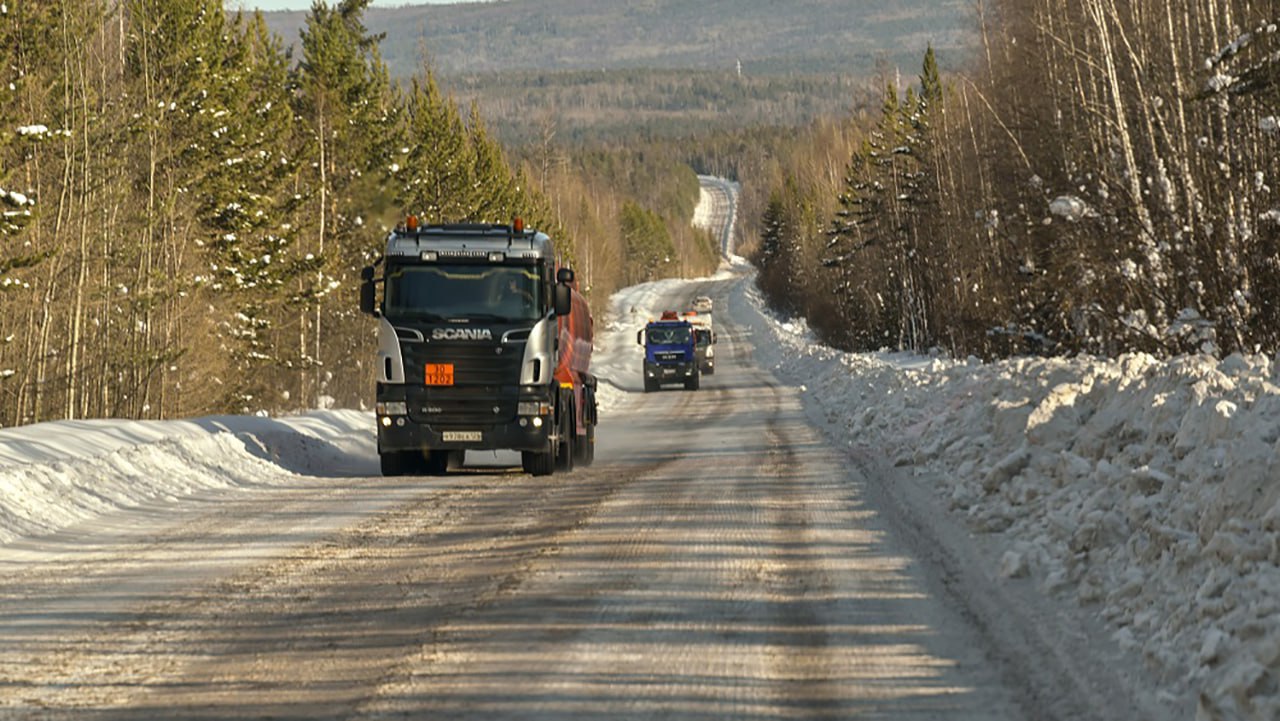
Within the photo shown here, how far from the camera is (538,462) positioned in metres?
18.8

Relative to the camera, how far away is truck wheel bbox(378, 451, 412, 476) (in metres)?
18.8

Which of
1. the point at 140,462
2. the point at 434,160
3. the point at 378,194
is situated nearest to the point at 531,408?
the point at 140,462

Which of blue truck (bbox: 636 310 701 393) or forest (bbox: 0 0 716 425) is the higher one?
forest (bbox: 0 0 716 425)

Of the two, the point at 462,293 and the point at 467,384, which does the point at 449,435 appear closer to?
the point at 467,384

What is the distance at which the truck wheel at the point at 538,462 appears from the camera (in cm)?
1870

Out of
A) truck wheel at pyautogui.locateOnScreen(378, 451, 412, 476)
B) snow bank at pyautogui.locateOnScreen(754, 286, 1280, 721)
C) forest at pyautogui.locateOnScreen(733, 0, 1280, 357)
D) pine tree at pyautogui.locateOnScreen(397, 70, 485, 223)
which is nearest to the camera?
snow bank at pyautogui.locateOnScreen(754, 286, 1280, 721)

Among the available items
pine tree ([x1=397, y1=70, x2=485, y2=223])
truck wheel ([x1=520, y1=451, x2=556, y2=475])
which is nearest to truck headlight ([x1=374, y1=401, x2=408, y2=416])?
truck wheel ([x1=520, y1=451, x2=556, y2=475])

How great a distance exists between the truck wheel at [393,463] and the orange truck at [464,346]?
0.9 inches

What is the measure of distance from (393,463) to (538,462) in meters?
1.98

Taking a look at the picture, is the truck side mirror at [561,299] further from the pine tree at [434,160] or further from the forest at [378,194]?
the pine tree at [434,160]

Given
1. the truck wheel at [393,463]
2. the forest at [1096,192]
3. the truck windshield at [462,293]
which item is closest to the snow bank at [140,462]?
the truck wheel at [393,463]

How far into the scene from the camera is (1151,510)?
912 cm

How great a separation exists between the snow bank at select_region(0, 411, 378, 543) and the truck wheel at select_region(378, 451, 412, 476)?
112 cm

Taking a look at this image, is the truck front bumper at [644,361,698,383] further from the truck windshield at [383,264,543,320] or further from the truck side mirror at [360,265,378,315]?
the truck side mirror at [360,265,378,315]
